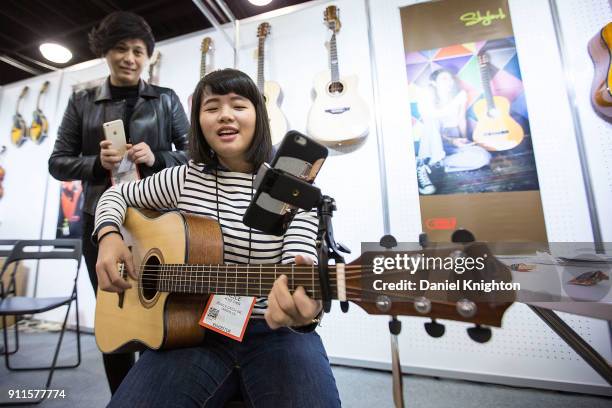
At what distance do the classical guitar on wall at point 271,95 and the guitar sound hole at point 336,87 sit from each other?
1.28 ft

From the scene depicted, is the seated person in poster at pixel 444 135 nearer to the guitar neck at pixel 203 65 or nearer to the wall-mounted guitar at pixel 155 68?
the guitar neck at pixel 203 65

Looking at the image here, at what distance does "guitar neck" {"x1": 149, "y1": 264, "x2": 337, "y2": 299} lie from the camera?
1.92 feet

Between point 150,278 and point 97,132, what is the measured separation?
32.8 inches

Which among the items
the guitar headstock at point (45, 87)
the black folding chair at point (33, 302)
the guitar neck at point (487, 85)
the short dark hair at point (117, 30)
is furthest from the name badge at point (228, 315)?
the guitar headstock at point (45, 87)

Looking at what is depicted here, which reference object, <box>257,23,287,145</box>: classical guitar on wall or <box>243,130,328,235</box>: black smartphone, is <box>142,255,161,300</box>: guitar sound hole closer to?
<box>243,130,328,235</box>: black smartphone

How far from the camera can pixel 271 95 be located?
2.12 metres

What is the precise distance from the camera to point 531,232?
1.60m

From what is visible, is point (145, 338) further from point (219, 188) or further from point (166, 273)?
point (219, 188)

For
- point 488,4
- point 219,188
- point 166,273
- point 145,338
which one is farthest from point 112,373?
point 488,4

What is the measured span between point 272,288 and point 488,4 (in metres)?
2.29

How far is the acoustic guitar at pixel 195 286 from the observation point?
0.49 meters

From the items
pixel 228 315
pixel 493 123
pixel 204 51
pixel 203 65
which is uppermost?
pixel 204 51

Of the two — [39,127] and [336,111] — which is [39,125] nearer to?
[39,127]

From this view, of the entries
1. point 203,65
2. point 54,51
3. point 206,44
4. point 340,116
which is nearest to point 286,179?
point 340,116
